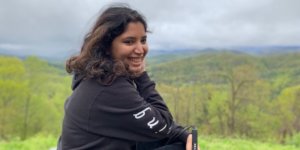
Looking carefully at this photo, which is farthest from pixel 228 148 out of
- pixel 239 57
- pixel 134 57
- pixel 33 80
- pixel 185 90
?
pixel 239 57

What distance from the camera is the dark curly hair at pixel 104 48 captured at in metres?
2.17

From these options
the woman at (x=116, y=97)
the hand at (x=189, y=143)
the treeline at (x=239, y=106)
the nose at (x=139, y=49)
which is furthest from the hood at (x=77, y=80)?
the treeline at (x=239, y=106)

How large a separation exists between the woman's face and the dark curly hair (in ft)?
0.08

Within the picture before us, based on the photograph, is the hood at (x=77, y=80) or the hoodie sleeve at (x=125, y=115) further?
the hood at (x=77, y=80)

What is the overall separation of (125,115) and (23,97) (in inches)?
1344

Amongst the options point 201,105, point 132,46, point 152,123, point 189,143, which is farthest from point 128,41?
point 201,105

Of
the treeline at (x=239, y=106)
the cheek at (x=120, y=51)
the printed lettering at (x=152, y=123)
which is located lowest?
the treeline at (x=239, y=106)

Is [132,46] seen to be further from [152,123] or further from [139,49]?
[152,123]

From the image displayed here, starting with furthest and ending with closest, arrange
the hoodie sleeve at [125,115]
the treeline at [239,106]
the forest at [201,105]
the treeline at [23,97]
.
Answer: the treeline at [239,106]
the forest at [201,105]
the treeline at [23,97]
the hoodie sleeve at [125,115]

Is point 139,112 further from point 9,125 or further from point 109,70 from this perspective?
point 9,125

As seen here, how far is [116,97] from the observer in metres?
2.13

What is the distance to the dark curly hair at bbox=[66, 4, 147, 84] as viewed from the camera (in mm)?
2174

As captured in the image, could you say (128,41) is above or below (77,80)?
above

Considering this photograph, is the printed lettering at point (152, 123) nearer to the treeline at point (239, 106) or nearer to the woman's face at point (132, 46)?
the woman's face at point (132, 46)
